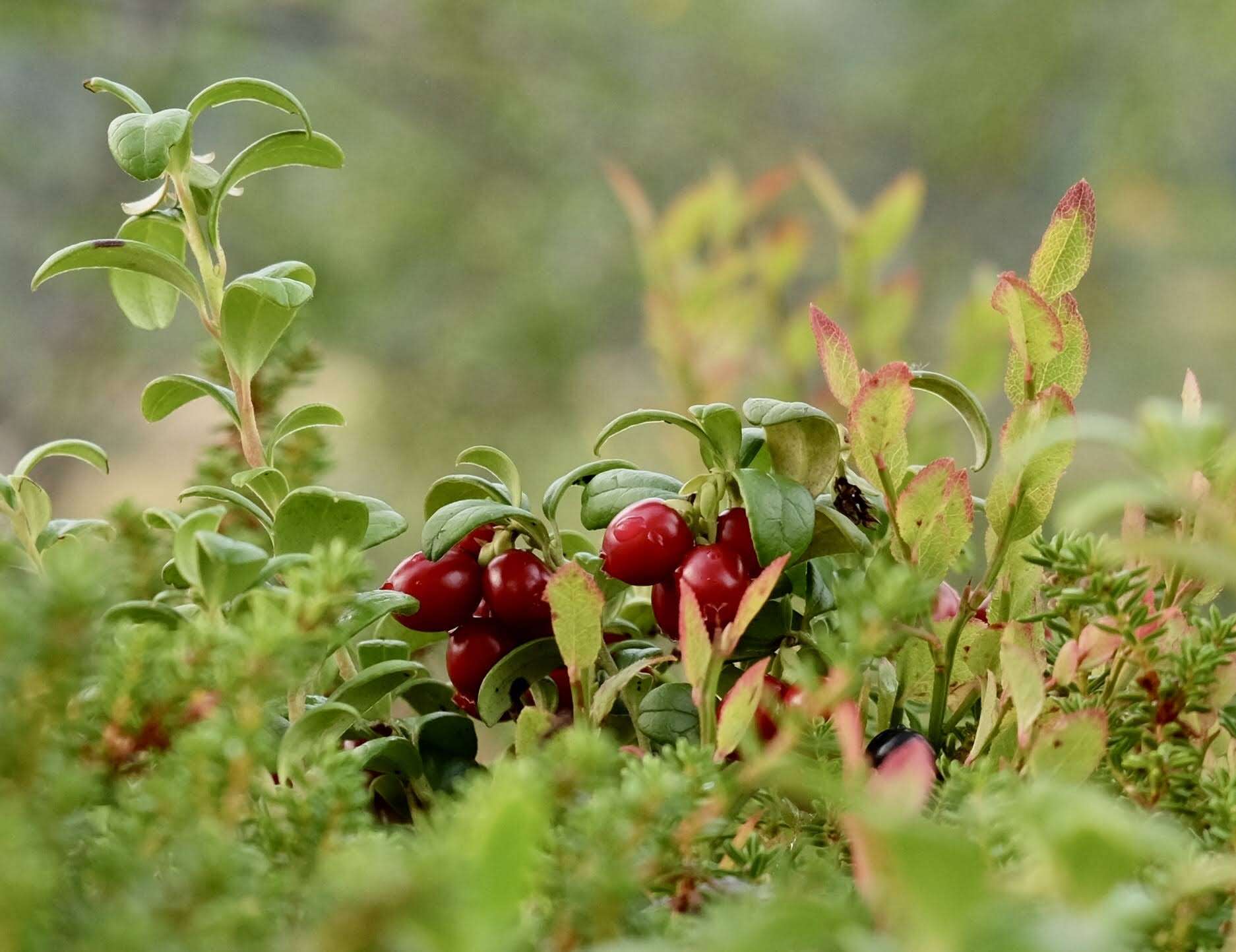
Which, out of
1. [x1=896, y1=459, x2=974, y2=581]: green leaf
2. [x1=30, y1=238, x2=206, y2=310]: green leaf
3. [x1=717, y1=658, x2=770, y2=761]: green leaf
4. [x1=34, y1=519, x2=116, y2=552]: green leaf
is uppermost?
[x1=30, y1=238, x2=206, y2=310]: green leaf

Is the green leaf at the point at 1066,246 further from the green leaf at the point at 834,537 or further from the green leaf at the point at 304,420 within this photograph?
the green leaf at the point at 304,420

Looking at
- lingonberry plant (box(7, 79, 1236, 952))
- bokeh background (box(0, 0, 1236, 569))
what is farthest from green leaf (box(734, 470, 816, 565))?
bokeh background (box(0, 0, 1236, 569))

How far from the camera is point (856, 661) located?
21 centimetres

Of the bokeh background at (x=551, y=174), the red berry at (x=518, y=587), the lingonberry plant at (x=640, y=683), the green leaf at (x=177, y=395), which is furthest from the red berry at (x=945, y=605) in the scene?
the bokeh background at (x=551, y=174)

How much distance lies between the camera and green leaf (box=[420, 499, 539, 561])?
0.35m

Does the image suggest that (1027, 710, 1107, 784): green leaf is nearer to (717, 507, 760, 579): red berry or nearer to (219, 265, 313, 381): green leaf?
(717, 507, 760, 579): red berry

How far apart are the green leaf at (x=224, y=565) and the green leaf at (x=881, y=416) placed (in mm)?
146

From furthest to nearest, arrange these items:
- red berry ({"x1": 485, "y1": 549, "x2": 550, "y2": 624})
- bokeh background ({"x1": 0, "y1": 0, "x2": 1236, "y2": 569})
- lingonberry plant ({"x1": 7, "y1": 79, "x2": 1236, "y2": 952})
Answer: bokeh background ({"x1": 0, "y1": 0, "x2": 1236, "y2": 569}) < red berry ({"x1": 485, "y1": 549, "x2": 550, "y2": 624}) < lingonberry plant ({"x1": 7, "y1": 79, "x2": 1236, "y2": 952})

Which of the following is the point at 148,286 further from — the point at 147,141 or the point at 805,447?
the point at 805,447

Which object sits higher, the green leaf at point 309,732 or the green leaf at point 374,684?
the green leaf at point 374,684

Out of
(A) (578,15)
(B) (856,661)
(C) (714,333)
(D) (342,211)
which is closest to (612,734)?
(B) (856,661)

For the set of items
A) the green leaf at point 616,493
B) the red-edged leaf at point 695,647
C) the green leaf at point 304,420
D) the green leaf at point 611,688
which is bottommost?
the red-edged leaf at point 695,647

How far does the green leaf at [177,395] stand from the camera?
1.24ft

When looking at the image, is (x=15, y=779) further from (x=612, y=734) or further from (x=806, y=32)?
(x=806, y=32)
